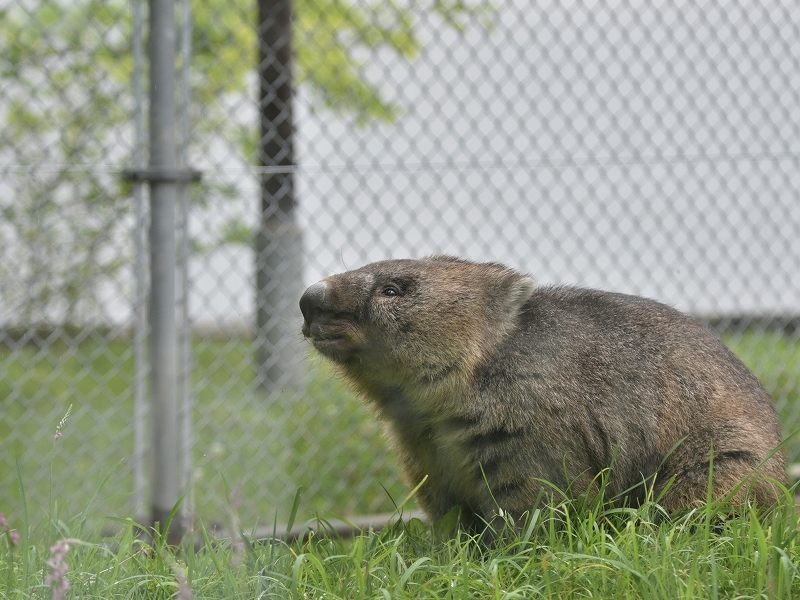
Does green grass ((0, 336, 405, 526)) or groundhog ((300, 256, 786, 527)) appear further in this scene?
green grass ((0, 336, 405, 526))

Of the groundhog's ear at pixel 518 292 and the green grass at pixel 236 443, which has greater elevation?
the groundhog's ear at pixel 518 292

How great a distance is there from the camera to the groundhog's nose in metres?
Answer: 3.52

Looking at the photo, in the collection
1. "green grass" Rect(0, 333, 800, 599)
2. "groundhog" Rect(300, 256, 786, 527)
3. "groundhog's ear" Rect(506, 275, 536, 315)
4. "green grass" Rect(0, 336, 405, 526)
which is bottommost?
"green grass" Rect(0, 336, 405, 526)

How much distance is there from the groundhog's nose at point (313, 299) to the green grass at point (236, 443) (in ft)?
7.09

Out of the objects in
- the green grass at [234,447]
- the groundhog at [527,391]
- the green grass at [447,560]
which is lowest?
the green grass at [234,447]

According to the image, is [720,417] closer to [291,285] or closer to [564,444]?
[564,444]

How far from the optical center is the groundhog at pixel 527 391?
3496 millimetres

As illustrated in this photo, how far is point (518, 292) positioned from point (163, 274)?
2.07 metres

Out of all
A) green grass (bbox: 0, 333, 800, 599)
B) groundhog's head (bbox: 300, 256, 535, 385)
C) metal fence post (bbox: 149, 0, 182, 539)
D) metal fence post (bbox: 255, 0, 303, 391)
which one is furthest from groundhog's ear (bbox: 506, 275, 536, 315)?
metal fence post (bbox: 255, 0, 303, 391)

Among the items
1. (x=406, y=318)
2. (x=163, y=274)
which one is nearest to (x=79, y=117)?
(x=163, y=274)

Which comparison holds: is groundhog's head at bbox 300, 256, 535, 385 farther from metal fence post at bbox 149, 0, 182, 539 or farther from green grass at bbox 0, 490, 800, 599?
metal fence post at bbox 149, 0, 182, 539

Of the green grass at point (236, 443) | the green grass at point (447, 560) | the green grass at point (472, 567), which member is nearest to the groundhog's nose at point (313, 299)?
the green grass at point (447, 560)

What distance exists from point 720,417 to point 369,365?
54.3 inches

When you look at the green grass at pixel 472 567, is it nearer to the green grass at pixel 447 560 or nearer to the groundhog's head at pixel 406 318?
the green grass at pixel 447 560
